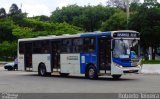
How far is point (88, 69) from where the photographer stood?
28562 mm

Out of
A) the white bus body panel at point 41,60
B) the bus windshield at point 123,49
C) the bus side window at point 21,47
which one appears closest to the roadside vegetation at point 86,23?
the bus side window at point 21,47

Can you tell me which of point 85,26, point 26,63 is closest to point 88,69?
point 26,63

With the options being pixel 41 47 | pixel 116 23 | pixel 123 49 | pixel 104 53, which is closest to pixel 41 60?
pixel 41 47

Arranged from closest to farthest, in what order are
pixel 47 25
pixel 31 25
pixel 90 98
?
1. pixel 90 98
2. pixel 47 25
3. pixel 31 25

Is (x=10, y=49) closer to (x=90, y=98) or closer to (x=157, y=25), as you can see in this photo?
(x=157, y=25)

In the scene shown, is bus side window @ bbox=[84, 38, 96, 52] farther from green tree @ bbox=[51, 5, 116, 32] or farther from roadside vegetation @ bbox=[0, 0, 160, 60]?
green tree @ bbox=[51, 5, 116, 32]

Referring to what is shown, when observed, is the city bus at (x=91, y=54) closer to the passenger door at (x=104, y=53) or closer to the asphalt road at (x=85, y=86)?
the passenger door at (x=104, y=53)

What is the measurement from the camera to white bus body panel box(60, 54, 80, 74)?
96.8 feet

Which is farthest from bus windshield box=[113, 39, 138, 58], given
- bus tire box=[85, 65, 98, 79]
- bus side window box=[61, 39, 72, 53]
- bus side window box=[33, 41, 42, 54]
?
bus side window box=[33, 41, 42, 54]

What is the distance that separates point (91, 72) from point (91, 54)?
1.11 m

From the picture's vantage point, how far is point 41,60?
3344 centimetres

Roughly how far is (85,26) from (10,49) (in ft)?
89.4

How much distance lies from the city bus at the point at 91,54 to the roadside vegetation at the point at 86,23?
21262mm

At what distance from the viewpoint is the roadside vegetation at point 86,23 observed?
5271 cm
